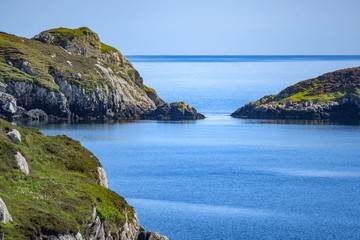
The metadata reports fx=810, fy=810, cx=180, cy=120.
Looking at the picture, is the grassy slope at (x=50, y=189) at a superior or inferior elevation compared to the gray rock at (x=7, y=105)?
inferior

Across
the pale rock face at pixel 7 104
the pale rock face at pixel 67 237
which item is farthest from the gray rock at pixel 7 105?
the pale rock face at pixel 67 237

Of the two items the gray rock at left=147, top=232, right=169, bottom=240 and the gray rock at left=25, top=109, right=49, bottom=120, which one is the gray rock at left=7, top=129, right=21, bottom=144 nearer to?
the gray rock at left=147, top=232, right=169, bottom=240

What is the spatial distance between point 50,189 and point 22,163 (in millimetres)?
3445

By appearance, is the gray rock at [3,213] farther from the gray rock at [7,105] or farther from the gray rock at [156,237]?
the gray rock at [7,105]

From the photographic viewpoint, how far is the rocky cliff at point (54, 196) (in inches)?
1912

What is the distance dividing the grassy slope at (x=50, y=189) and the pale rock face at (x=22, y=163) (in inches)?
14.9

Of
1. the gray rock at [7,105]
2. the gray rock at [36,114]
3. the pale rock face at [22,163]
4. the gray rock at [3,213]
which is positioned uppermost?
the gray rock at [7,105]

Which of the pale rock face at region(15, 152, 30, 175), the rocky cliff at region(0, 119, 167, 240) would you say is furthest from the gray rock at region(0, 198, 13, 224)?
the pale rock face at region(15, 152, 30, 175)

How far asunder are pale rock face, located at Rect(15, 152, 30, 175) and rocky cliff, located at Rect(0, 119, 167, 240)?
5 cm

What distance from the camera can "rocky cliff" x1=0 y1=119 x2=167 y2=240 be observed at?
48.6 meters

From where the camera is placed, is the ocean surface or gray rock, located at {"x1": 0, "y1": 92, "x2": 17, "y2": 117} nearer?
the ocean surface

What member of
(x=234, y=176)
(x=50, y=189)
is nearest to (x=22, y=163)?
(x=50, y=189)

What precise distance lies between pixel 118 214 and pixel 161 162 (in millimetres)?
68269

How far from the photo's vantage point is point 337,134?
A: 571 feet
